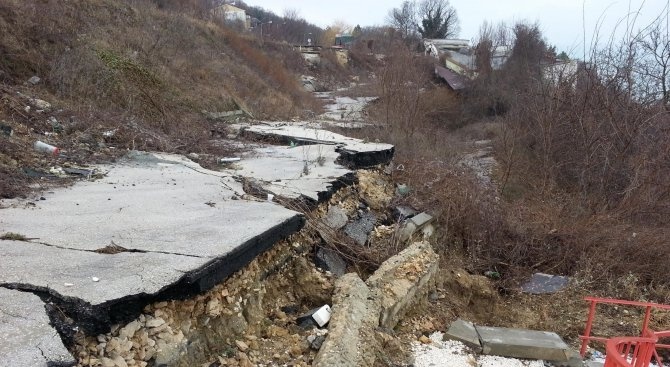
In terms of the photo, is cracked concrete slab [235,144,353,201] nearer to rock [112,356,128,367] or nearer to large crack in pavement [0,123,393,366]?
large crack in pavement [0,123,393,366]

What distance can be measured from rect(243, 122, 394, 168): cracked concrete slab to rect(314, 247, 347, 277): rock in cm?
255

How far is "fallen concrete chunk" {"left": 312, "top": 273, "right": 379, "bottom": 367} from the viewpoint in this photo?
2641 millimetres

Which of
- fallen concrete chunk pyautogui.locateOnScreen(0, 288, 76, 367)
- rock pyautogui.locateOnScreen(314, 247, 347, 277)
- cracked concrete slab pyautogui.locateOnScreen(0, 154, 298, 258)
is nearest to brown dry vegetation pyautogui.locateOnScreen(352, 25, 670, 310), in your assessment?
rock pyautogui.locateOnScreen(314, 247, 347, 277)

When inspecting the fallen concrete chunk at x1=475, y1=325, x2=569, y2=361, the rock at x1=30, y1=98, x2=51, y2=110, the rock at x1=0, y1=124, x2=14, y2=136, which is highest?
the rock at x1=30, y1=98, x2=51, y2=110

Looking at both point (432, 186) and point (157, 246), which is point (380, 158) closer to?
point (432, 186)

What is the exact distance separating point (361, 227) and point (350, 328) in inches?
92.5

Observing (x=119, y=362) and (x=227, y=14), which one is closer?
(x=119, y=362)

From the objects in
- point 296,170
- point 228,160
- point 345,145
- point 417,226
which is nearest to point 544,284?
point 417,226

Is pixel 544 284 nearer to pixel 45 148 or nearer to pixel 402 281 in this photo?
pixel 402 281

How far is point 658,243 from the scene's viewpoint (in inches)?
222

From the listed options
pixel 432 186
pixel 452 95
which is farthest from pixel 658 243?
pixel 452 95

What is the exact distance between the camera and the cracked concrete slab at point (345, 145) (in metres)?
6.85

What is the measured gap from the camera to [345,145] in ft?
24.6

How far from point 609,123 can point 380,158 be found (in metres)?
4.69
